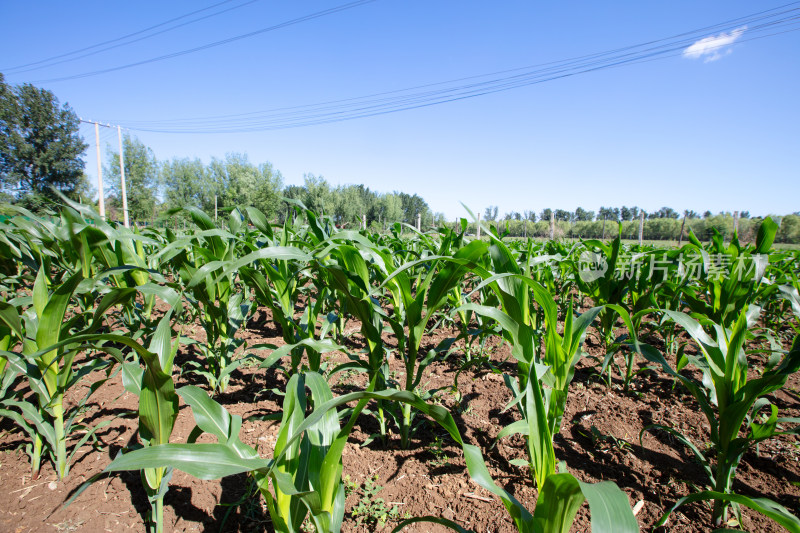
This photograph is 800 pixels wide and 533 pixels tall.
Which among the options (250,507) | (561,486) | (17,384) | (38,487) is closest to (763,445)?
(561,486)

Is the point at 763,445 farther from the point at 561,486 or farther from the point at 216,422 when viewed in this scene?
the point at 216,422

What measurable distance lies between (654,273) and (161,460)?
3.06m

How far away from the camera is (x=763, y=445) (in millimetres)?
1896

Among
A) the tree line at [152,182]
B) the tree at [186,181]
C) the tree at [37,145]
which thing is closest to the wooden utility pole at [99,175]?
the tree line at [152,182]

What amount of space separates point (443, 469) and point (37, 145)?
4959 centimetres

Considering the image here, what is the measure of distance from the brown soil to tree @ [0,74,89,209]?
4223 centimetres

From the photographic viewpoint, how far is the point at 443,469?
1.67 meters

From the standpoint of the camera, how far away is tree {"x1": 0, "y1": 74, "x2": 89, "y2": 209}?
32812 millimetres

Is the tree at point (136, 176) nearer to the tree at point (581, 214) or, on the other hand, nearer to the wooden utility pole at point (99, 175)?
the wooden utility pole at point (99, 175)

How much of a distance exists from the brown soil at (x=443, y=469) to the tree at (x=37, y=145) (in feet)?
139

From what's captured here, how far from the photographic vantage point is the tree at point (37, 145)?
108ft

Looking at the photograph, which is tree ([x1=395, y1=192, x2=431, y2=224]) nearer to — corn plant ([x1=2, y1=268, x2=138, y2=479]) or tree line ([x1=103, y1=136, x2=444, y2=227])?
tree line ([x1=103, y1=136, x2=444, y2=227])

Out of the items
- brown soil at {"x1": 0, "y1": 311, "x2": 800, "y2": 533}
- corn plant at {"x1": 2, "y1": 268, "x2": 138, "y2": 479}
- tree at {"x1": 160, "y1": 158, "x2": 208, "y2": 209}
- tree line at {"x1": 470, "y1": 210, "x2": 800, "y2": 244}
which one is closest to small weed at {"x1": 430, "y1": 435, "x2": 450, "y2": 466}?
brown soil at {"x1": 0, "y1": 311, "x2": 800, "y2": 533}

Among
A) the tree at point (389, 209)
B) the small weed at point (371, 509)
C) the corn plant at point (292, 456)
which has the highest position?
the tree at point (389, 209)
